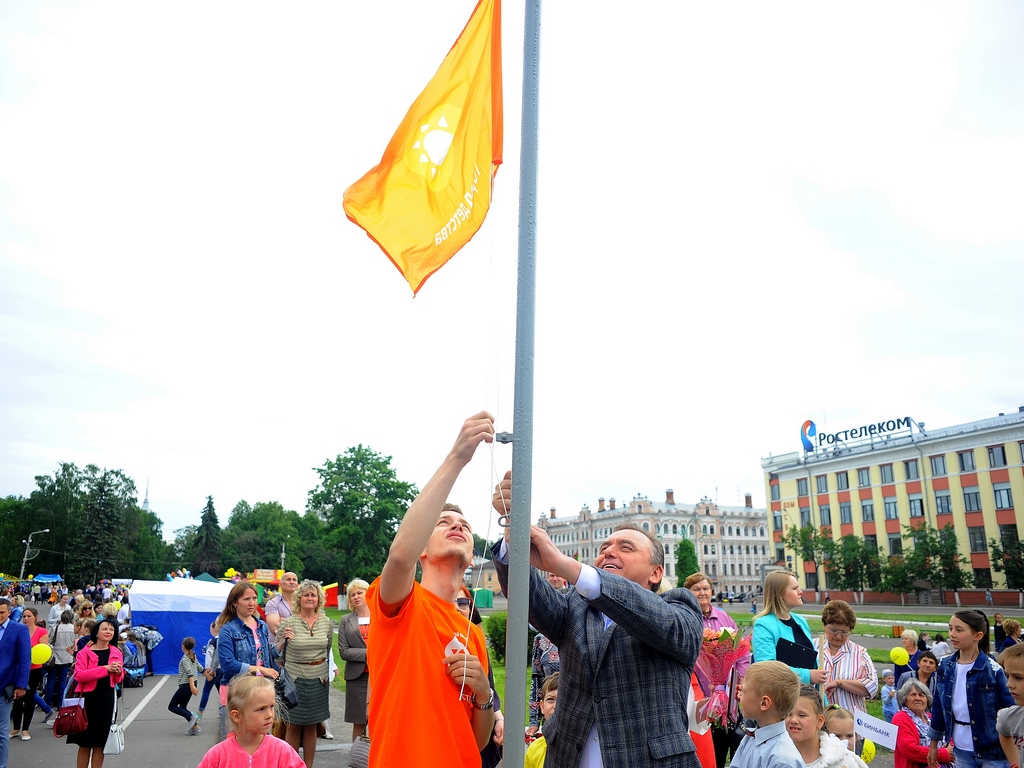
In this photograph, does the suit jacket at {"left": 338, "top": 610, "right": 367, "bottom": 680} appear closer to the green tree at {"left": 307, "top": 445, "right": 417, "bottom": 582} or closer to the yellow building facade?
the green tree at {"left": 307, "top": 445, "right": 417, "bottom": 582}

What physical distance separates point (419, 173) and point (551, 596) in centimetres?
192

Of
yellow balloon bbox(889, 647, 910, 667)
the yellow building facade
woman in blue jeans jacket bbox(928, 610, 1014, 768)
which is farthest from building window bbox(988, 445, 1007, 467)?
woman in blue jeans jacket bbox(928, 610, 1014, 768)

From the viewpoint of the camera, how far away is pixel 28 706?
37.8 ft

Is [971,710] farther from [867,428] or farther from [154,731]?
[867,428]

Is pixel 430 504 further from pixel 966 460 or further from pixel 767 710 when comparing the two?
Answer: pixel 966 460

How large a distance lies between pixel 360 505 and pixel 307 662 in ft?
179

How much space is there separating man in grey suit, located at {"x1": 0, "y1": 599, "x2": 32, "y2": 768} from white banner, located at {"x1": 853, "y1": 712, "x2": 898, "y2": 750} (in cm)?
808

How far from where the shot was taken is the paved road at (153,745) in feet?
31.3

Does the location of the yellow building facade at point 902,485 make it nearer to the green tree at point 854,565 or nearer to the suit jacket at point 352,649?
the green tree at point 854,565

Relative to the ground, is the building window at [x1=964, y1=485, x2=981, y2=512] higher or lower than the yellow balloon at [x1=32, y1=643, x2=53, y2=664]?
higher

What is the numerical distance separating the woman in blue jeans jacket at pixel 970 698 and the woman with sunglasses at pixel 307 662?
589cm

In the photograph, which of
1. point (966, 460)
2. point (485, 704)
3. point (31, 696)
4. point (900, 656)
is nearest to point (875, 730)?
point (485, 704)

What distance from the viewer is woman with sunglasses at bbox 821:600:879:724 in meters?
6.57

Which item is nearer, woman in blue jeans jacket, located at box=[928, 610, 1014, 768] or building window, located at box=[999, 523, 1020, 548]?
woman in blue jeans jacket, located at box=[928, 610, 1014, 768]
